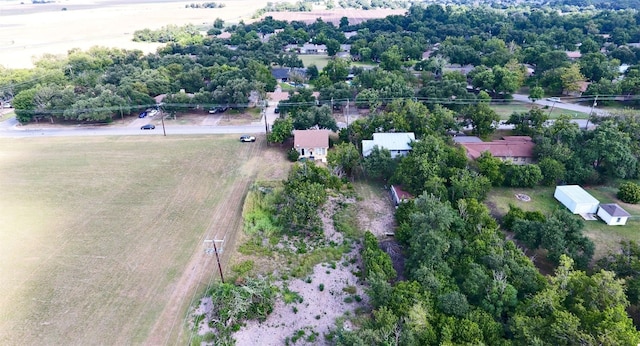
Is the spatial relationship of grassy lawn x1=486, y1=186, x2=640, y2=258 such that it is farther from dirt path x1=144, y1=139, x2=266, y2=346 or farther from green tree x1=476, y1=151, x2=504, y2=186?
dirt path x1=144, y1=139, x2=266, y2=346

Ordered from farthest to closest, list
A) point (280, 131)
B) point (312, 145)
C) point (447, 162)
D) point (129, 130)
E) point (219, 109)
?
point (219, 109) → point (129, 130) → point (280, 131) → point (312, 145) → point (447, 162)

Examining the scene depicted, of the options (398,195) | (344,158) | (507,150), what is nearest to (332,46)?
(507,150)

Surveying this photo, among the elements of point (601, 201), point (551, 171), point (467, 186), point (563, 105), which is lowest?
point (601, 201)

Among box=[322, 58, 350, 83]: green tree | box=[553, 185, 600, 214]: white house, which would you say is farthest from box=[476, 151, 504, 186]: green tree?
box=[322, 58, 350, 83]: green tree

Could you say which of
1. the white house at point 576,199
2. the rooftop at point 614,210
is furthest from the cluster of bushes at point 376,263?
the rooftop at point 614,210

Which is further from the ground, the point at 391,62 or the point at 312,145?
the point at 391,62

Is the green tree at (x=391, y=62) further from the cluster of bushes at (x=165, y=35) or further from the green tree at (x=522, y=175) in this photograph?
the cluster of bushes at (x=165, y=35)

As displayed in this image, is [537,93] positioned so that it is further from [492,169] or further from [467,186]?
[467,186]
